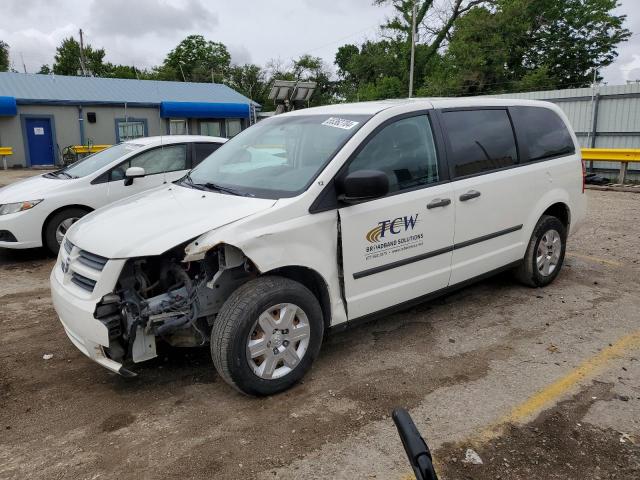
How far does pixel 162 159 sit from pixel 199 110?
20.1 metres

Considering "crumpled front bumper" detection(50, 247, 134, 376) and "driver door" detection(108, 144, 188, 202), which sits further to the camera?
"driver door" detection(108, 144, 188, 202)

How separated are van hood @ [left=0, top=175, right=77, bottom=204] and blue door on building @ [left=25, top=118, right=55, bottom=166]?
62.8 feet

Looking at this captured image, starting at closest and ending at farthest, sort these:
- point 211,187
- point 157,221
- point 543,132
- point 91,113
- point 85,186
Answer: point 157,221 → point 211,187 → point 543,132 → point 85,186 → point 91,113

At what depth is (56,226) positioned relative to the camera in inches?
262

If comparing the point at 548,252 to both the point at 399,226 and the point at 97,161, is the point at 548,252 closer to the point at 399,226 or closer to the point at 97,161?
the point at 399,226

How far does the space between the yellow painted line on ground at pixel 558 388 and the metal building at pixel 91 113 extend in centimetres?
2261

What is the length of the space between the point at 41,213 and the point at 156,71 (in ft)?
205

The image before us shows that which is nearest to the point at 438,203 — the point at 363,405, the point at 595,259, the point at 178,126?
the point at 363,405

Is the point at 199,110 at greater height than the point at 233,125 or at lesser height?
greater

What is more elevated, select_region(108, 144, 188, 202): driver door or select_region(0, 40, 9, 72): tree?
select_region(0, 40, 9, 72): tree

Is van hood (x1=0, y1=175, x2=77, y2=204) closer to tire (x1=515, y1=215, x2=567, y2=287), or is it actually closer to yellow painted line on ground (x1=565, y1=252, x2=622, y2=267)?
tire (x1=515, y1=215, x2=567, y2=287)

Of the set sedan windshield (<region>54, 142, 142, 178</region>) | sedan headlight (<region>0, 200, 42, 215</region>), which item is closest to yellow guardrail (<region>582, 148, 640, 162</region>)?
sedan windshield (<region>54, 142, 142, 178</region>)

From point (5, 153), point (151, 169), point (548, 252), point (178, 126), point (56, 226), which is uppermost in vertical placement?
point (178, 126)

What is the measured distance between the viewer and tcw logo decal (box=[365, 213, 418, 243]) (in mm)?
3549
